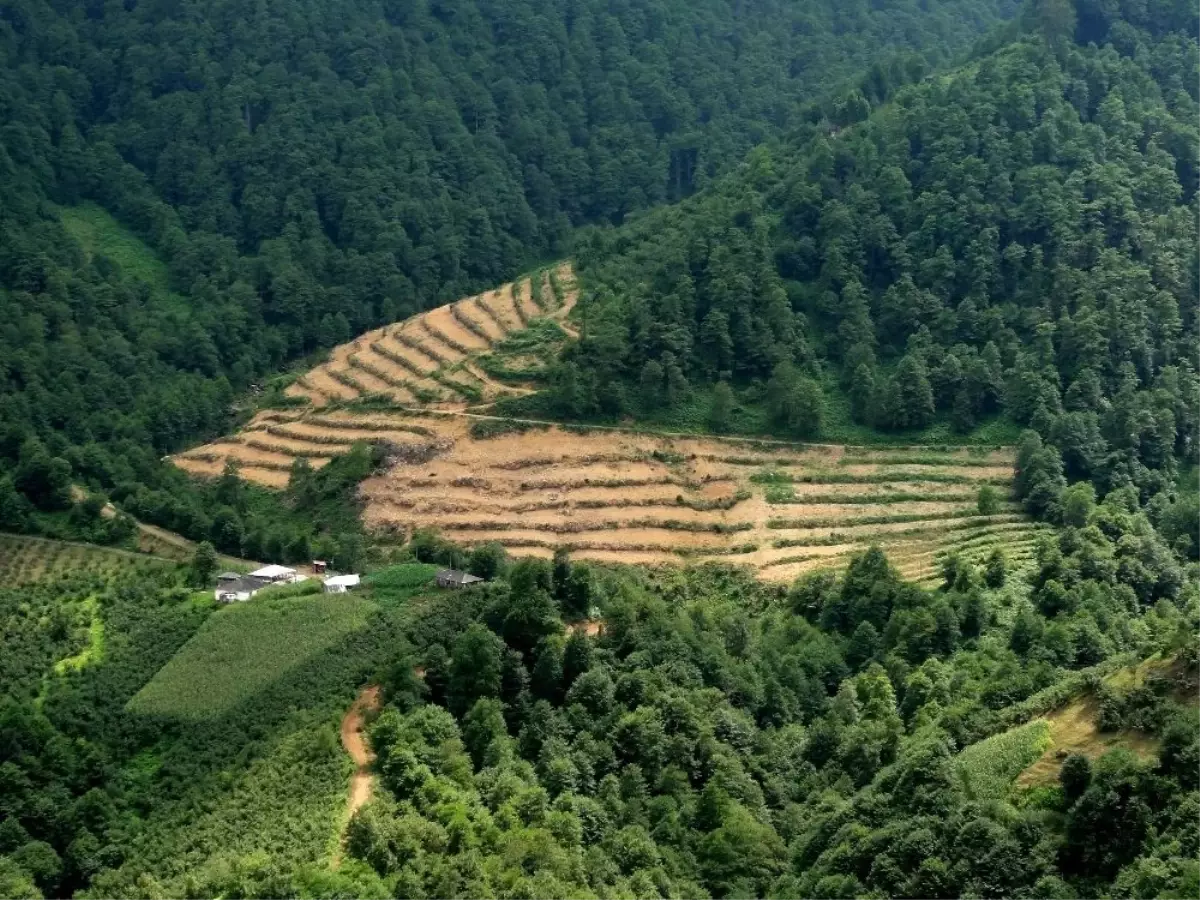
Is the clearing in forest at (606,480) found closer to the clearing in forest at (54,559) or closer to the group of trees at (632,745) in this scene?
the group of trees at (632,745)

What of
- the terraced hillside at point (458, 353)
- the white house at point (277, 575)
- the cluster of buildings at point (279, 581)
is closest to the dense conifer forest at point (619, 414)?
the cluster of buildings at point (279, 581)

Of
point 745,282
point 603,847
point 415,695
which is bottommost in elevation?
point 603,847

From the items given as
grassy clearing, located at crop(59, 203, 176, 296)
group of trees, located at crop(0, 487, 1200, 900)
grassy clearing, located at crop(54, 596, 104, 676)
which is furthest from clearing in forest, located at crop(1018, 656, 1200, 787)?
grassy clearing, located at crop(59, 203, 176, 296)

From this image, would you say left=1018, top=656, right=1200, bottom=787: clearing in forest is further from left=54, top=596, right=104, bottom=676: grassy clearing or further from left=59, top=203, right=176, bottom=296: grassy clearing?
left=59, top=203, right=176, bottom=296: grassy clearing

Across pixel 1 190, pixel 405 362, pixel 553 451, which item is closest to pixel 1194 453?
pixel 553 451

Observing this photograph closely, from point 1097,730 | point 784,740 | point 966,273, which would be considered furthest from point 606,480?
point 1097,730

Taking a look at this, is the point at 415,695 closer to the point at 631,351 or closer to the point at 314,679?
the point at 314,679
